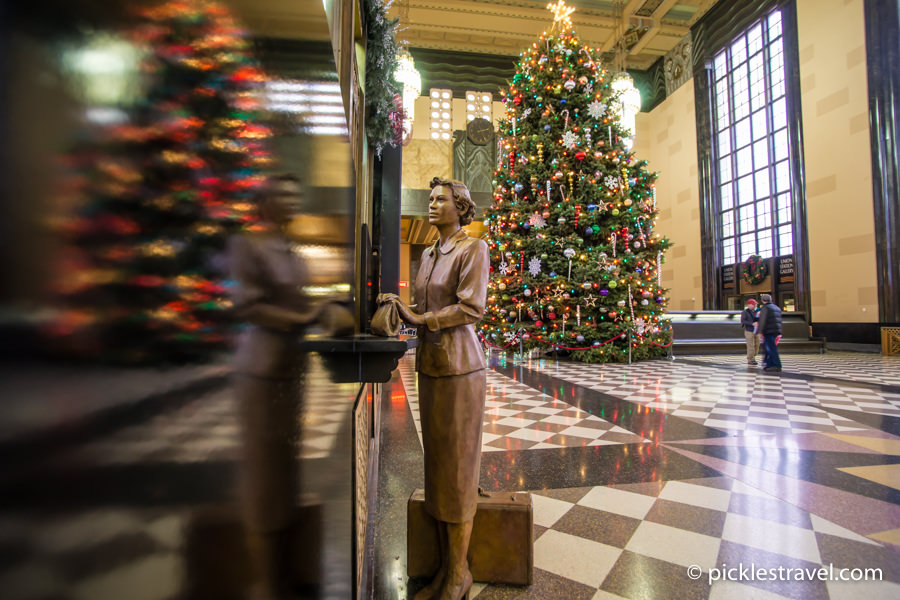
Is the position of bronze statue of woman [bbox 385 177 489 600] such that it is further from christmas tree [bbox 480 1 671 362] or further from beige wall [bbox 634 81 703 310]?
beige wall [bbox 634 81 703 310]

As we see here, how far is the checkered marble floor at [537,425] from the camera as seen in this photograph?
3.50 metres

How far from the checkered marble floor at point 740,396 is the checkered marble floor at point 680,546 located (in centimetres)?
175

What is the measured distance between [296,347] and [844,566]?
97.1 inches

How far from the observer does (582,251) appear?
30.4 feet

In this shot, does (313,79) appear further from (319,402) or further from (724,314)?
(724,314)

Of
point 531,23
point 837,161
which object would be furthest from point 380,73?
point 531,23

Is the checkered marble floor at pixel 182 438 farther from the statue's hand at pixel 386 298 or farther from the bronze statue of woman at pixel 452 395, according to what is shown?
the bronze statue of woman at pixel 452 395

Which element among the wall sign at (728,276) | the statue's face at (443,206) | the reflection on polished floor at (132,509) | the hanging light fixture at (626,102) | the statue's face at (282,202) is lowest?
the reflection on polished floor at (132,509)

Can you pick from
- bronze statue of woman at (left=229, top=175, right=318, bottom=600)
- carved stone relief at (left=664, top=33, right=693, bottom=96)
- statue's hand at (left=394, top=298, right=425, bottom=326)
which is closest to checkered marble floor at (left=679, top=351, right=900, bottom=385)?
statue's hand at (left=394, top=298, right=425, bottom=326)

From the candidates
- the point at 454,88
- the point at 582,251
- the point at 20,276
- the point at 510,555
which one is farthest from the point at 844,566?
the point at 454,88

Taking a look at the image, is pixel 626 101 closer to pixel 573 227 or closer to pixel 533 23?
pixel 573 227

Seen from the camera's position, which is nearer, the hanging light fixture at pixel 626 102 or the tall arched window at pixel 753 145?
the hanging light fixture at pixel 626 102

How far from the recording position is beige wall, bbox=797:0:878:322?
11.2 m

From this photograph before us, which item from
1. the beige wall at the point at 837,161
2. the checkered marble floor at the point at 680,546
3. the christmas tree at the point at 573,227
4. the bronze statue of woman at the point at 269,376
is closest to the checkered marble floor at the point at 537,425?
the checkered marble floor at the point at 680,546
